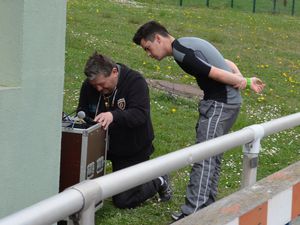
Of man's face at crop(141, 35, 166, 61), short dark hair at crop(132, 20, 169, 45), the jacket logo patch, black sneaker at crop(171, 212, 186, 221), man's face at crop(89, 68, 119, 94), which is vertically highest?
short dark hair at crop(132, 20, 169, 45)

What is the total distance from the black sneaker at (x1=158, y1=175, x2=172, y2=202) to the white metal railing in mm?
2230

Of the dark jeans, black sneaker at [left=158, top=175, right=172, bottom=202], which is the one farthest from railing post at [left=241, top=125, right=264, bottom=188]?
black sneaker at [left=158, top=175, right=172, bottom=202]

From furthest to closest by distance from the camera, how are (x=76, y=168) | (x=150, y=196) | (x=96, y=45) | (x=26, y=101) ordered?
1. (x=96, y=45)
2. (x=150, y=196)
3. (x=76, y=168)
4. (x=26, y=101)

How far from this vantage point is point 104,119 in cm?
525

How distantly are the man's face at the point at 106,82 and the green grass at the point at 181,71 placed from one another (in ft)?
3.21

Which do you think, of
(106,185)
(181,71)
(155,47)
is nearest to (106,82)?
(155,47)

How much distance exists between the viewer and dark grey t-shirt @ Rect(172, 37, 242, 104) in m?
4.96

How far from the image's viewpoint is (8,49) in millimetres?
3877

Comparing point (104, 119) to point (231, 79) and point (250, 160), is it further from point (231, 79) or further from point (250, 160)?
point (250, 160)

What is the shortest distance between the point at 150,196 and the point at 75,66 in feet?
17.9

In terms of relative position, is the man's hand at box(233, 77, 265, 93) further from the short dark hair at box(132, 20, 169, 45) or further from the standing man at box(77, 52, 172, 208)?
the standing man at box(77, 52, 172, 208)

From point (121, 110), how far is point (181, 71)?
Answer: 286 inches

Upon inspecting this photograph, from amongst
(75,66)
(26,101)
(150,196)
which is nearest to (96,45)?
(75,66)

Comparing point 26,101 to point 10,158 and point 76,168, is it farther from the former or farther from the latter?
point 76,168
